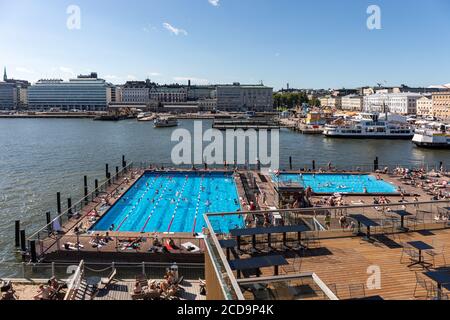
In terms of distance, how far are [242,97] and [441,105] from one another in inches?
2237

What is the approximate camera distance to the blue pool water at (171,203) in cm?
1670

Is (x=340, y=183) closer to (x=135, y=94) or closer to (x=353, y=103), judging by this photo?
(x=353, y=103)

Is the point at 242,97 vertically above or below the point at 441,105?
above

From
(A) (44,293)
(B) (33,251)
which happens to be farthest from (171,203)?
(A) (44,293)

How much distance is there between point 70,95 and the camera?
Answer: 124 m

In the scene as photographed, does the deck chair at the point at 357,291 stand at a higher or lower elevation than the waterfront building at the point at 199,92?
lower

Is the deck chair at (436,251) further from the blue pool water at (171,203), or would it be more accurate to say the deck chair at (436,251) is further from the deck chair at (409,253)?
the blue pool water at (171,203)

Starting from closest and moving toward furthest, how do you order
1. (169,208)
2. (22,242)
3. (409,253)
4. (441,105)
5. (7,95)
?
(409,253), (22,242), (169,208), (441,105), (7,95)

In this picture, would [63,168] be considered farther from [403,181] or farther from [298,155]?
[403,181]

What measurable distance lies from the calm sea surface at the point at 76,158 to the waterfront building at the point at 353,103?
200 feet

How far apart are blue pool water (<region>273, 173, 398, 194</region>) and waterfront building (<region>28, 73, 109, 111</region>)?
10674cm

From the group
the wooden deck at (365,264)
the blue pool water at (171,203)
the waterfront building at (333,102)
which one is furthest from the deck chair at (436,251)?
the waterfront building at (333,102)

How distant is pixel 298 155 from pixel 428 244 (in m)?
31.9

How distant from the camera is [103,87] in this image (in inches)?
4892
